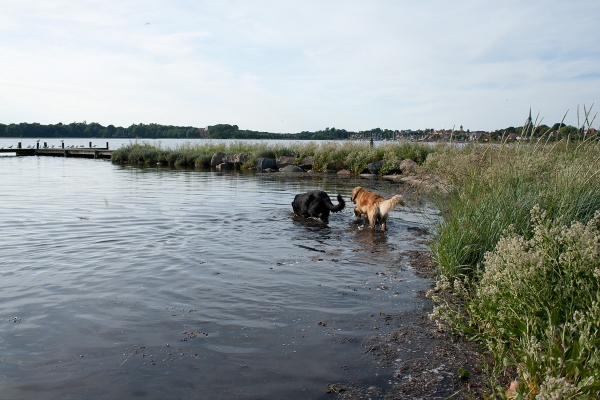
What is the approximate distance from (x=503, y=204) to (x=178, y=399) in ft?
15.2

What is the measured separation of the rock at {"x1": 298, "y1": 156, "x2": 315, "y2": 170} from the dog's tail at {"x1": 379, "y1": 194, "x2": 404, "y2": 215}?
707 inches

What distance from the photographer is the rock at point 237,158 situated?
3005 cm

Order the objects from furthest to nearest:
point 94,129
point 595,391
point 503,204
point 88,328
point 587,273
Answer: point 94,129, point 503,204, point 88,328, point 587,273, point 595,391

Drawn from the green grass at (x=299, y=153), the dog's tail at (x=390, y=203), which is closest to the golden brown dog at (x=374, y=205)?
the dog's tail at (x=390, y=203)

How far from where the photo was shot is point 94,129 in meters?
83.3

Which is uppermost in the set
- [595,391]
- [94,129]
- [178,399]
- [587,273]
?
[94,129]

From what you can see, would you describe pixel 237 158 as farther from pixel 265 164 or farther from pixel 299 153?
pixel 299 153

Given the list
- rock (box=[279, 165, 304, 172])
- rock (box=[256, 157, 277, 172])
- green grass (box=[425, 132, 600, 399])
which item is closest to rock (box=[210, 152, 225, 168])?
rock (box=[256, 157, 277, 172])

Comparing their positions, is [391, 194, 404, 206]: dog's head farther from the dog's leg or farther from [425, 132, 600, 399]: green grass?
[425, 132, 600, 399]: green grass

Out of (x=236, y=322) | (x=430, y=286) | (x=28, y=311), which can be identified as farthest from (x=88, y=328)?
(x=430, y=286)

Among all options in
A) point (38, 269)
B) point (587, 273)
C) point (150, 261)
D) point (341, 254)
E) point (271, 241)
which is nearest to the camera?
point (587, 273)

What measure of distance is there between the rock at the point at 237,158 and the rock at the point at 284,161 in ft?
8.61

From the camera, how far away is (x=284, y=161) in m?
28.4

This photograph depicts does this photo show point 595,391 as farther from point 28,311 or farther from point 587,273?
point 28,311
